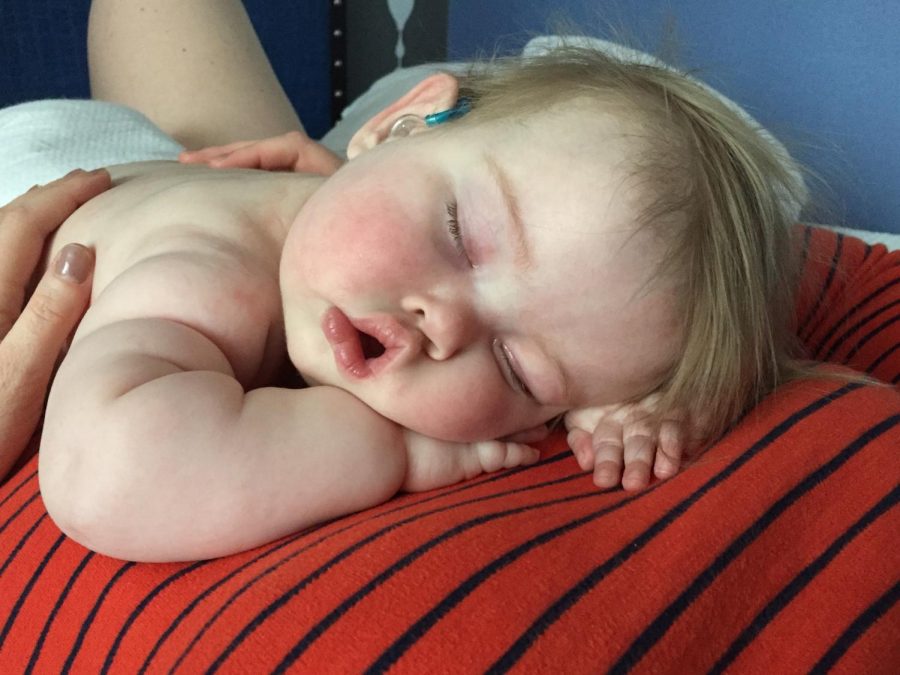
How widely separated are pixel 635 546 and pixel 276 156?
86cm

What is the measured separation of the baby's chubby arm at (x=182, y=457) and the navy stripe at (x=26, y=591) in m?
0.05

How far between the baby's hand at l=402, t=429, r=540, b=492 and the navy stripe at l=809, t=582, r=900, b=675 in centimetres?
28

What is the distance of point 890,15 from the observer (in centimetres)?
141

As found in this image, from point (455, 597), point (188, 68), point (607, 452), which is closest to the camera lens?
point (455, 597)

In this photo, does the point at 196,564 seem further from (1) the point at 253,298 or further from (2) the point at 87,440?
(1) the point at 253,298

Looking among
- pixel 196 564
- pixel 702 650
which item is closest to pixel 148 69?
pixel 196 564

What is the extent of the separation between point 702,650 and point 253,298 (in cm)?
47

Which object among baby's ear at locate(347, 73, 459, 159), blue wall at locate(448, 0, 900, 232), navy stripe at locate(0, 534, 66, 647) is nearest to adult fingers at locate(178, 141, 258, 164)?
baby's ear at locate(347, 73, 459, 159)

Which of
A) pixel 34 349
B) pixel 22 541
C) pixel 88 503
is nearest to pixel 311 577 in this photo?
pixel 88 503

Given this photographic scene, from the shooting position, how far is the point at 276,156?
1194 millimetres

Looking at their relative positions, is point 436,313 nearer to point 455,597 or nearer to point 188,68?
point 455,597

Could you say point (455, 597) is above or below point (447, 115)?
below

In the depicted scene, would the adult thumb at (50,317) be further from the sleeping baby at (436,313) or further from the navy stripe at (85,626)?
the navy stripe at (85,626)

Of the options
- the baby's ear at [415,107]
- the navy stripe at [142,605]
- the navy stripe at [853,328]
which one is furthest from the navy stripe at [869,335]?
the navy stripe at [142,605]
